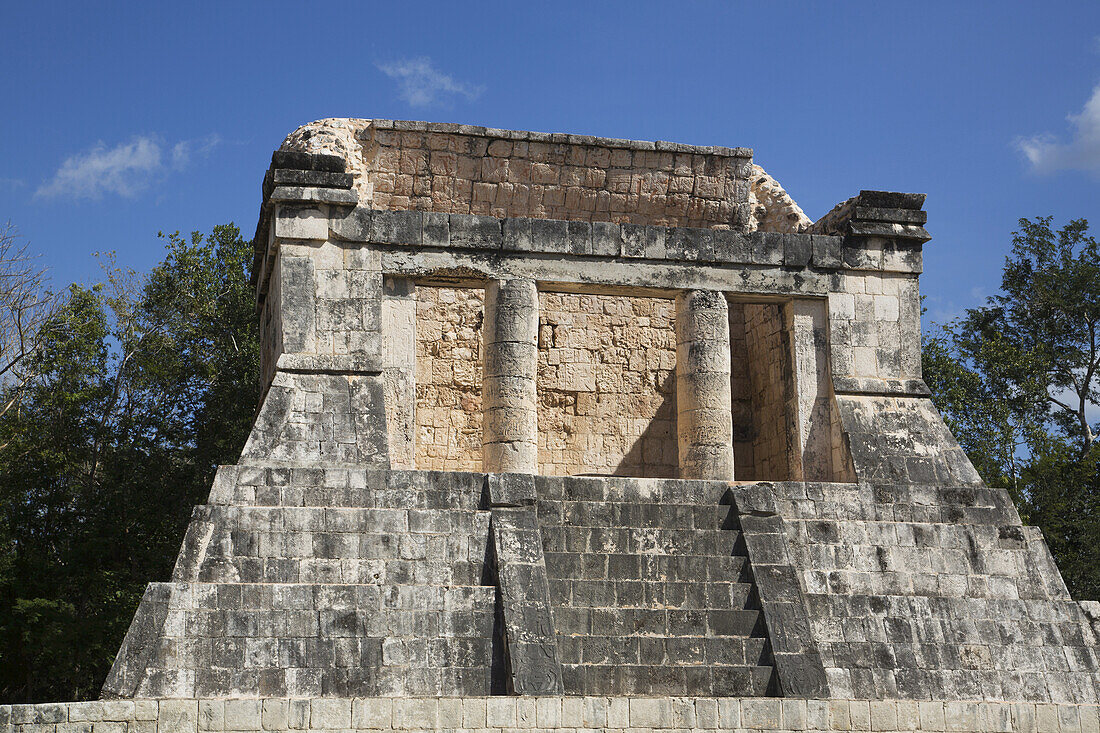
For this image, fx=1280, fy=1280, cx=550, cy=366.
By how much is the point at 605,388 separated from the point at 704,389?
11.1 ft

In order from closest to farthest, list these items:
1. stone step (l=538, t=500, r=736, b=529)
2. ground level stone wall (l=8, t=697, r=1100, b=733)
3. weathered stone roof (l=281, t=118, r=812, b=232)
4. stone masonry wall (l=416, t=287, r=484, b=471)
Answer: ground level stone wall (l=8, t=697, r=1100, b=733) < stone step (l=538, t=500, r=736, b=529) < weathered stone roof (l=281, t=118, r=812, b=232) < stone masonry wall (l=416, t=287, r=484, b=471)

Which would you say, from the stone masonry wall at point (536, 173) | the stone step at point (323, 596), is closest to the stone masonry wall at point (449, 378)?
the stone masonry wall at point (536, 173)

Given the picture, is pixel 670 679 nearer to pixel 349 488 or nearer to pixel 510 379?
pixel 349 488

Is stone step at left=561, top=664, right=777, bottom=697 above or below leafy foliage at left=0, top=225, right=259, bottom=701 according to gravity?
below

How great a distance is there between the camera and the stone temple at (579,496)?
10398 mm

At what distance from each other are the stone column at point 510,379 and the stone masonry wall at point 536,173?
2.91 m

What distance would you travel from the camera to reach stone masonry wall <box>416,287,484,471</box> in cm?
1647

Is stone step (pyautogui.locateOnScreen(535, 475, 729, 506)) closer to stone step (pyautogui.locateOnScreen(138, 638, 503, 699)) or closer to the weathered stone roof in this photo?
stone step (pyautogui.locateOnScreen(138, 638, 503, 699))

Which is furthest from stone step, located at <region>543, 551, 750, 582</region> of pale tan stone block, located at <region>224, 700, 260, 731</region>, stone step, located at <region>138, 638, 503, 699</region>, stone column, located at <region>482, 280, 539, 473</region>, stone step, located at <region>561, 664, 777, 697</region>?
pale tan stone block, located at <region>224, 700, 260, 731</region>

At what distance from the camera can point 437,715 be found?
9.79 metres

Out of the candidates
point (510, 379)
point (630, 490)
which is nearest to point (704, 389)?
point (630, 490)

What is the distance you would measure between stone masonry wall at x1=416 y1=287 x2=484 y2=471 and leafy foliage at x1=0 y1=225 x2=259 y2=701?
544 centimetres

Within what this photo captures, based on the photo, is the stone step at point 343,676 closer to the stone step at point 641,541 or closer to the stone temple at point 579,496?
the stone temple at point 579,496

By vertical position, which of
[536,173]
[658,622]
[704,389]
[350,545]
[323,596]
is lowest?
[658,622]
